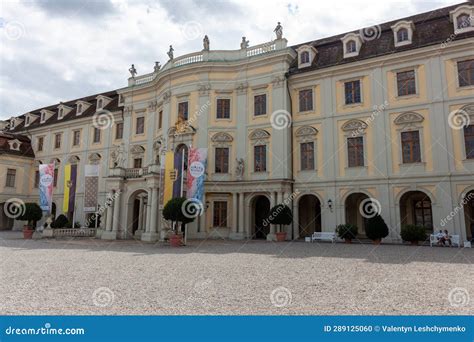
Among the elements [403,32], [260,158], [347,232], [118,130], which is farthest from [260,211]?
[118,130]

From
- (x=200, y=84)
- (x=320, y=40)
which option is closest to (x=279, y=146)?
(x=200, y=84)

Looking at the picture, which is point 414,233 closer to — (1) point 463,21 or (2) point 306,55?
(1) point 463,21

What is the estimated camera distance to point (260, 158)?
85.2ft

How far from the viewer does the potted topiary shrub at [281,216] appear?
22.5m

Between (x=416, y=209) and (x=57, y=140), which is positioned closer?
(x=416, y=209)

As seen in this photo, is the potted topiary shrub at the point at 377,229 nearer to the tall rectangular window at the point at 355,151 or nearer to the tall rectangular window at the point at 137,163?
the tall rectangular window at the point at 355,151

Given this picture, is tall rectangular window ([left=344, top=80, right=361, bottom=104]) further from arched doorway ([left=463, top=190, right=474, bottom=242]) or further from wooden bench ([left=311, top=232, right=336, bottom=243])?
arched doorway ([left=463, top=190, right=474, bottom=242])

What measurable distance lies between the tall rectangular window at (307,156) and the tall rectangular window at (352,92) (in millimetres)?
Answer: 3842

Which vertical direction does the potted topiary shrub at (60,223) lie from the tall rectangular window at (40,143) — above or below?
below

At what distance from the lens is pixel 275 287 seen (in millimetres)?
8359

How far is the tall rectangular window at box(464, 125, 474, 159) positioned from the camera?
65.6 ft

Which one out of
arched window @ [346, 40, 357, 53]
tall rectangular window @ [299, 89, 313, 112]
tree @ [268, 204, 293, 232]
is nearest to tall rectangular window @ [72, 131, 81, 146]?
tall rectangular window @ [299, 89, 313, 112]

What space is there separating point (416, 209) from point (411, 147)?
466 cm

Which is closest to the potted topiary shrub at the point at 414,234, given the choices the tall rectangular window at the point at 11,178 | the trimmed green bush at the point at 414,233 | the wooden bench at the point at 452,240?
the trimmed green bush at the point at 414,233
